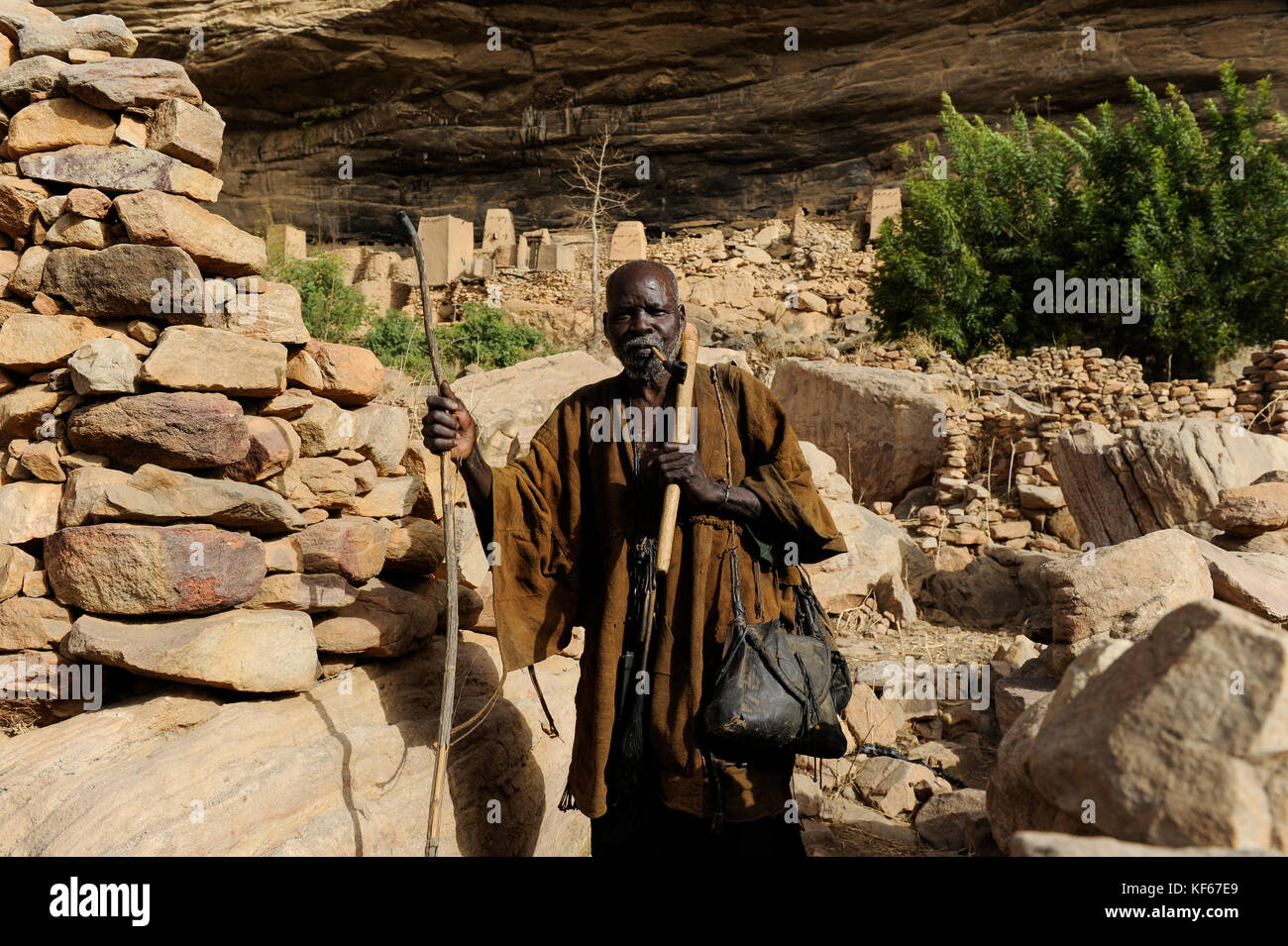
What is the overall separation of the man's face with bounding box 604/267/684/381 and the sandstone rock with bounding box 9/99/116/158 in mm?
2122

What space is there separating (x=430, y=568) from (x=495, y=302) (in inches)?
481

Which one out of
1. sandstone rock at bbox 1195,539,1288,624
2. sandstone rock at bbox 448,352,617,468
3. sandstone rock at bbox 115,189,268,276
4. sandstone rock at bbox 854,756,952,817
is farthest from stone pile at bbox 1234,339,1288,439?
sandstone rock at bbox 115,189,268,276

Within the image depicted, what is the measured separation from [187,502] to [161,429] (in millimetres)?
260

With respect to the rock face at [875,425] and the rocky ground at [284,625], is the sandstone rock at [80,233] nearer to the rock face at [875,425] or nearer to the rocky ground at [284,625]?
the rocky ground at [284,625]

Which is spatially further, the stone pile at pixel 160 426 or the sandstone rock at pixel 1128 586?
the sandstone rock at pixel 1128 586

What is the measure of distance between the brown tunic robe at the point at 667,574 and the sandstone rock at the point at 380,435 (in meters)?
1.05

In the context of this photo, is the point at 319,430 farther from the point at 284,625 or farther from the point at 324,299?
the point at 324,299

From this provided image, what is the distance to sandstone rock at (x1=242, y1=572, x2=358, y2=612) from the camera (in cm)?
274

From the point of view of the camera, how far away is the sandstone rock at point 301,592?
2.74 m

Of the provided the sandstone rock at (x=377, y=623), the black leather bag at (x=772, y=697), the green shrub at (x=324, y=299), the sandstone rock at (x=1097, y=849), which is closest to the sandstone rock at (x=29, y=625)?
the sandstone rock at (x=377, y=623)

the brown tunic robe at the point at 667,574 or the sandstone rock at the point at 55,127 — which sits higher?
the sandstone rock at the point at 55,127

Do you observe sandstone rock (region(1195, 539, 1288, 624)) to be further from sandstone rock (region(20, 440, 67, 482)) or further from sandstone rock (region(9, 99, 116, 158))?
sandstone rock (region(9, 99, 116, 158))

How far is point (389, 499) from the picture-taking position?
10.8ft

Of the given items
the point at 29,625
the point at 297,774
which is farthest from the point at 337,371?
the point at 297,774
